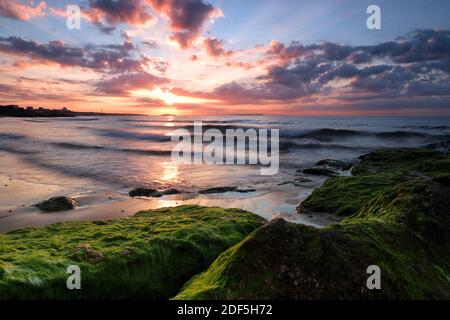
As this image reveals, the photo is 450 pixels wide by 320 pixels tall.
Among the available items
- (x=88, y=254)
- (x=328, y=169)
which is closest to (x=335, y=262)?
(x=88, y=254)

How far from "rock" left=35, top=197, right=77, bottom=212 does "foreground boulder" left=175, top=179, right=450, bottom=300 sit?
8.81 m

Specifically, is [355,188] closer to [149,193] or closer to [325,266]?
[149,193]

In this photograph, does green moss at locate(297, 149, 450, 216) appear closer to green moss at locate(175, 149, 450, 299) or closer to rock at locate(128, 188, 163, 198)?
green moss at locate(175, 149, 450, 299)

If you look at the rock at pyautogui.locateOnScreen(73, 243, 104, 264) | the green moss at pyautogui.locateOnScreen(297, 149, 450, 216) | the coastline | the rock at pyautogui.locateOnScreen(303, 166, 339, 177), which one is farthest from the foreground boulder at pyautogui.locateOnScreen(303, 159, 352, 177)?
the rock at pyautogui.locateOnScreen(73, 243, 104, 264)

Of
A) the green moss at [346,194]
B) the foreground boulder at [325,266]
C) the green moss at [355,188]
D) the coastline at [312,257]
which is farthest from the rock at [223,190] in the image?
the foreground boulder at [325,266]

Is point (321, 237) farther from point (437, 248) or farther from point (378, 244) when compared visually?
point (437, 248)

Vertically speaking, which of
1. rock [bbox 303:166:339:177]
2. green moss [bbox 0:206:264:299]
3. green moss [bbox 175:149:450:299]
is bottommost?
rock [bbox 303:166:339:177]

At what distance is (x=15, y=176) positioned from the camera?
17203 millimetres

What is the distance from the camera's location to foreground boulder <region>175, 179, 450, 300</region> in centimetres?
317

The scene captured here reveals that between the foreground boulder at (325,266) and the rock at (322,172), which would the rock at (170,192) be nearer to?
the rock at (322,172)

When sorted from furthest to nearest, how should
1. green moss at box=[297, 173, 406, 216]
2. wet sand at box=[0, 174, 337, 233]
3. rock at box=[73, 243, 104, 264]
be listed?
wet sand at box=[0, 174, 337, 233] < green moss at box=[297, 173, 406, 216] < rock at box=[73, 243, 104, 264]

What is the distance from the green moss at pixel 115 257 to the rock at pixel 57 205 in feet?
15.3

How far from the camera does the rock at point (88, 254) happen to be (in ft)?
15.0
